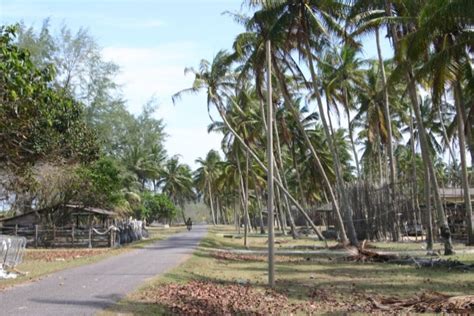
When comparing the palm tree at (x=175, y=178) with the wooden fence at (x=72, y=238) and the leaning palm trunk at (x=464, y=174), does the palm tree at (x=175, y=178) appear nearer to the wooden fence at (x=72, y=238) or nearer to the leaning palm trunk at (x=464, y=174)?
the wooden fence at (x=72, y=238)

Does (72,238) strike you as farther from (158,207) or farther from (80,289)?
(158,207)

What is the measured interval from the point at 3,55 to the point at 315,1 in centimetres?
1919

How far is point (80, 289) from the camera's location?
12.3m

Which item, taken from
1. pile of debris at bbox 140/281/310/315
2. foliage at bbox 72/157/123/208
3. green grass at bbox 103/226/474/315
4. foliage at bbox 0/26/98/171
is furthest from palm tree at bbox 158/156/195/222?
pile of debris at bbox 140/281/310/315

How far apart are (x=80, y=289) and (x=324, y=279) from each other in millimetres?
7168

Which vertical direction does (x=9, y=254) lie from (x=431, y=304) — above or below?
above

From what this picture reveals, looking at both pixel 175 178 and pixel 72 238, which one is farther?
pixel 175 178

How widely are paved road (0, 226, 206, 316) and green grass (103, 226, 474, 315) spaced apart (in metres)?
0.50

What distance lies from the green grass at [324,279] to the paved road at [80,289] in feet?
1.65

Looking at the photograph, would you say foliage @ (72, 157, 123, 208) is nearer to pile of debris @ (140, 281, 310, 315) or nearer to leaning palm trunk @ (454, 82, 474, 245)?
leaning palm trunk @ (454, 82, 474, 245)

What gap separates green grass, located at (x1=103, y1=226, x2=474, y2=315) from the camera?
11961 mm

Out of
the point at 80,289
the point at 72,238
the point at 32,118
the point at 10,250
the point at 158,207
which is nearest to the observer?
the point at 80,289

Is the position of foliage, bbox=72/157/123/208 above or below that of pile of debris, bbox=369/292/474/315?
above

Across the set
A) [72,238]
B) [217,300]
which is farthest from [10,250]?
[72,238]
